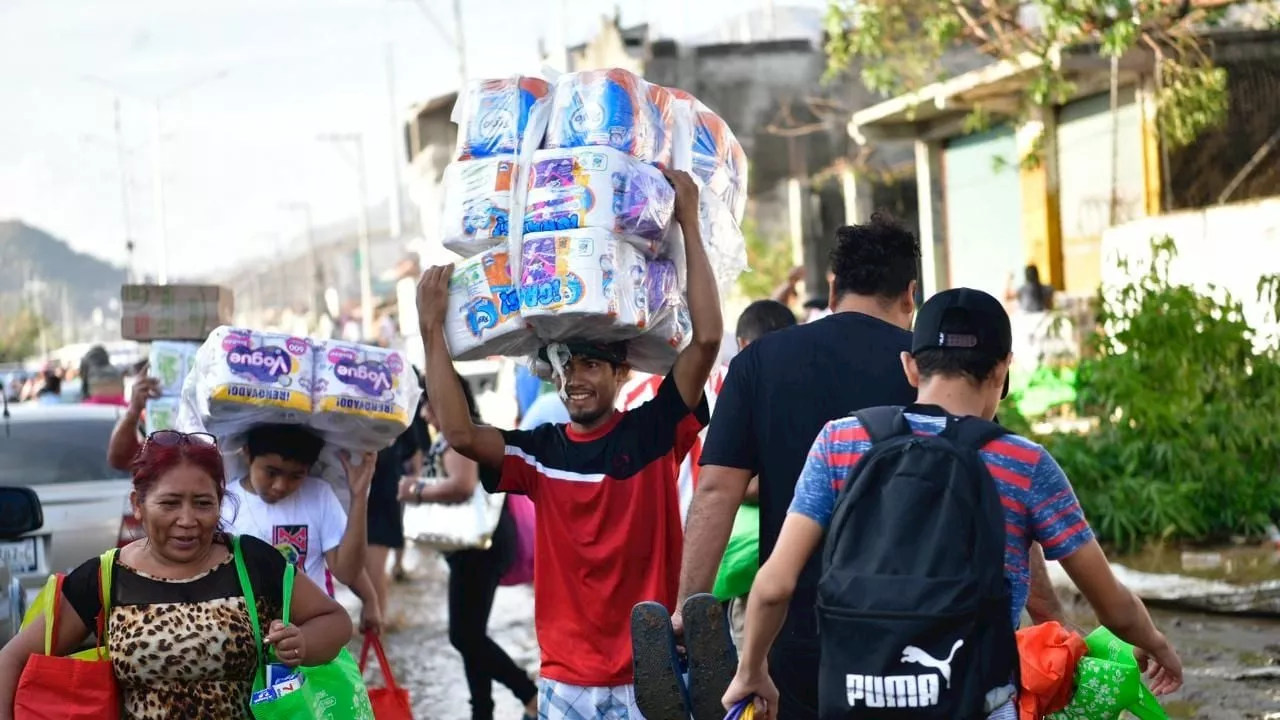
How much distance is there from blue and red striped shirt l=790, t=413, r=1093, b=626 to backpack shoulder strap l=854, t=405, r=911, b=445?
0.08 ft

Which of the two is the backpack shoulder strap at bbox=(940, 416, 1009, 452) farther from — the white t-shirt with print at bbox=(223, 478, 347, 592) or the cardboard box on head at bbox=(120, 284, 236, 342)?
the cardboard box on head at bbox=(120, 284, 236, 342)

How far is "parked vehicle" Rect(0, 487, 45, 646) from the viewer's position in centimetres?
551

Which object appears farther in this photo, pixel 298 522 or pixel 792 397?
pixel 298 522

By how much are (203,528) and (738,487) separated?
134cm

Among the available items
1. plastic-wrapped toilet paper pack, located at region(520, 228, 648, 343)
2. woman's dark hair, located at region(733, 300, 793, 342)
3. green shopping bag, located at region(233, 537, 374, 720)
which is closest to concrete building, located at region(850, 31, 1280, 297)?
woman's dark hair, located at region(733, 300, 793, 342)

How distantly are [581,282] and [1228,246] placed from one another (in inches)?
469

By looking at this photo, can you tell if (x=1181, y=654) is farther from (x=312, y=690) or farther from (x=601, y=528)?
(x=312, y=690)

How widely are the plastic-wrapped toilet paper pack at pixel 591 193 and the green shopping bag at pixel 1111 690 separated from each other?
1.70 metres

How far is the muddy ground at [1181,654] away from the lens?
7762mm

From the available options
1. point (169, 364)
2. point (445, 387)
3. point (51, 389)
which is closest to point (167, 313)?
point (169, 364)

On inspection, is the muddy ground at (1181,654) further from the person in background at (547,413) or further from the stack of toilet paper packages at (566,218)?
the stack of toilet paper packages at (566,218)

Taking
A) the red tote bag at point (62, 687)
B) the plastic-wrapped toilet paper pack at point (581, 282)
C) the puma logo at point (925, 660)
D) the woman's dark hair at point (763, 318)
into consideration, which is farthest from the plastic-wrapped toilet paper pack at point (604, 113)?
the woman's dark hair at point (763, 318)

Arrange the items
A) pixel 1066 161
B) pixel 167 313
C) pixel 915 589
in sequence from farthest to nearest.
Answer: pixel 1066 161 < pixel 167 313 < pixel 915 589

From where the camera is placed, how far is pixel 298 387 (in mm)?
5773
